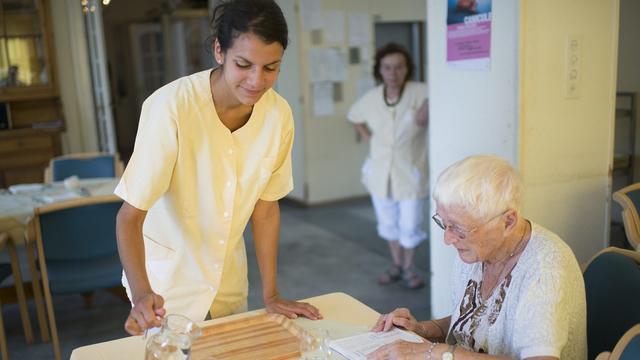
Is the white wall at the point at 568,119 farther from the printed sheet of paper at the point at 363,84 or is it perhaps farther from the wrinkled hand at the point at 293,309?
the printed sheet of paper at the point at 363,84

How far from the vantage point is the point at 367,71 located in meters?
6.85

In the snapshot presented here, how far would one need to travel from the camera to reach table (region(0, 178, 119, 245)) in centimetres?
333

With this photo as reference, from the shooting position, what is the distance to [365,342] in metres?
1.61

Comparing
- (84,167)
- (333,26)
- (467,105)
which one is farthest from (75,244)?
(333,26)

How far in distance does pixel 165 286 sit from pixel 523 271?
3.14ft

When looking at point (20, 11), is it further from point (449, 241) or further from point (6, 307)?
point (449, 241)

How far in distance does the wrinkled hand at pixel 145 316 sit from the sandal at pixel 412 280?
9.61 feet

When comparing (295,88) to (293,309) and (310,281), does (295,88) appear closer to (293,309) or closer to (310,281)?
(310,281)

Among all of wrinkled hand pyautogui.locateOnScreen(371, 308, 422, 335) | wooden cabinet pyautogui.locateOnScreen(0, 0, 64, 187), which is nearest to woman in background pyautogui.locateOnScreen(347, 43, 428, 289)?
wrinkled hand pyautogui.locateOnScreen(371, 308, 422, 335)

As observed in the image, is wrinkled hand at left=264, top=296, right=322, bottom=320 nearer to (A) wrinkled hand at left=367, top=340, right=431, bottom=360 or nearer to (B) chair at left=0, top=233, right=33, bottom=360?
(A) wrinkled hand at left=367, top=340, right=431, bottom=360

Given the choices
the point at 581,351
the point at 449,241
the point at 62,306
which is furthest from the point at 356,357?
the point at 62,306

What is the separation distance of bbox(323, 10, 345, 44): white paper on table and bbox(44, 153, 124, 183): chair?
110 inches

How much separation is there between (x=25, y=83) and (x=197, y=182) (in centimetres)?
564

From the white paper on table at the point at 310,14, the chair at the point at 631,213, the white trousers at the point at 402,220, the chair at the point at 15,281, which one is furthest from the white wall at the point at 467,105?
the white paper on table at the point at 310,14
